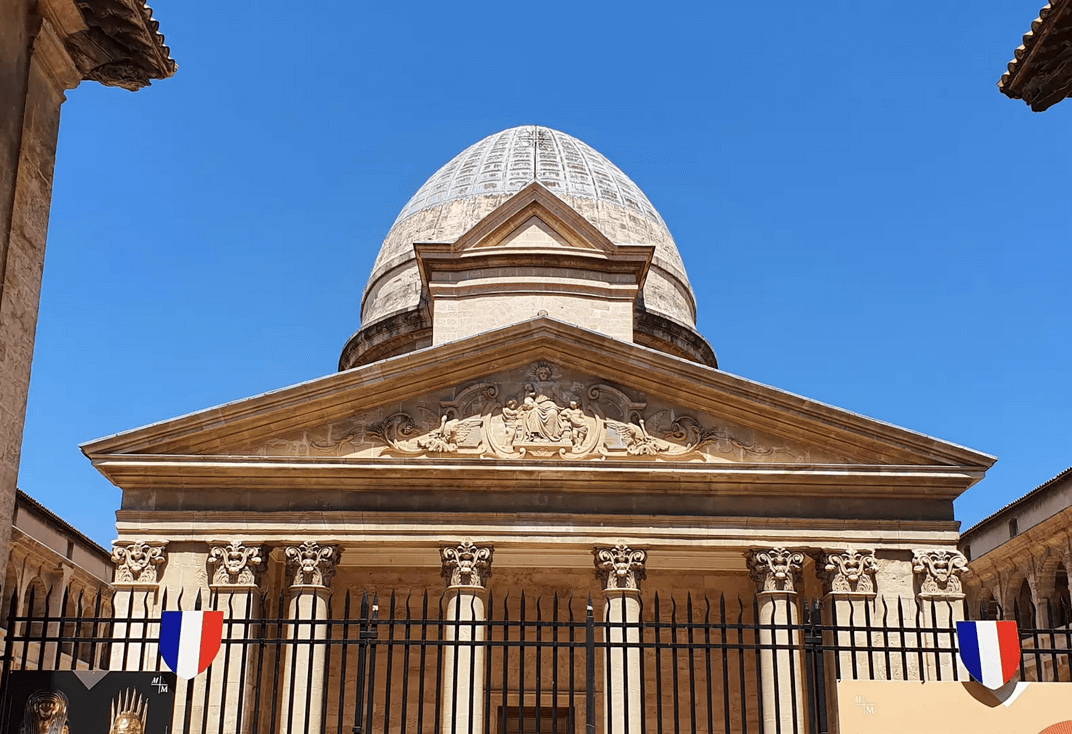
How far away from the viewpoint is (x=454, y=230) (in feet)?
116

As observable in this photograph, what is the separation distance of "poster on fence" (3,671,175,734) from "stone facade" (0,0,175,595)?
1.45m

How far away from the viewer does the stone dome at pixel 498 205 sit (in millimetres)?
33875

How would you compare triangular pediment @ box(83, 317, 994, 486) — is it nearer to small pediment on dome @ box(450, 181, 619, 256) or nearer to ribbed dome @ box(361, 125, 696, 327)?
small pediment on dome @ box(450, 181, 619, 256)

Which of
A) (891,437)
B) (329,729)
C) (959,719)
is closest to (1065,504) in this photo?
(891,437)

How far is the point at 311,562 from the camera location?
757 inches

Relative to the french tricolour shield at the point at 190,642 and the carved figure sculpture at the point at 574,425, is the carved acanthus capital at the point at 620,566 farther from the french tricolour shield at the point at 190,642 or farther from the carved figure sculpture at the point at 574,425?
the french tricolour shield at the point at 190,642

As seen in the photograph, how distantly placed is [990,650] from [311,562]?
473 inches

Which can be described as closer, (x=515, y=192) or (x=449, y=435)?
(x=449, y=435)

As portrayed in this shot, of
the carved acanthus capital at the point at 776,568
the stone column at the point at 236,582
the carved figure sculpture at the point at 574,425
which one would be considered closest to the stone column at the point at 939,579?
the carved acanthus capital at the point at 776,568

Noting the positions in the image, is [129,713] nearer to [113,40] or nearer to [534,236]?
[113,40]

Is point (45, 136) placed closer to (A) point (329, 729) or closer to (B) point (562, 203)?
(A) point (329, 729)

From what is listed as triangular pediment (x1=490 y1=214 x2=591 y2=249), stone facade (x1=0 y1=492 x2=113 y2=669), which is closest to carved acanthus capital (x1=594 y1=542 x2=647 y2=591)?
stone facade (x1=0 y1=492 x2=113 y2=669)

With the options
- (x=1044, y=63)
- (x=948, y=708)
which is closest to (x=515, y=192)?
(x=1044, y=63)

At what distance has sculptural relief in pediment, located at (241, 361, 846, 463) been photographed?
19.9 meters
